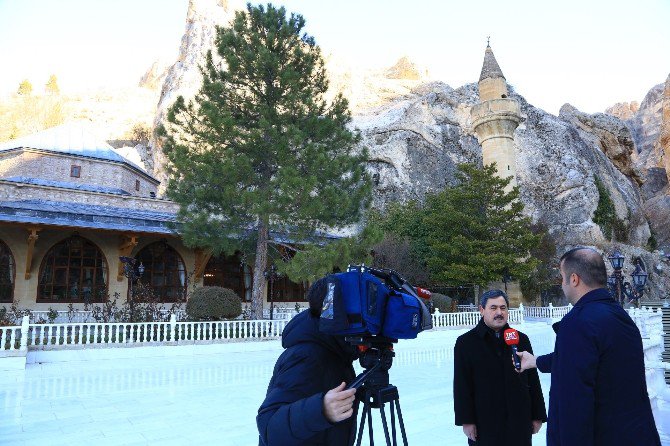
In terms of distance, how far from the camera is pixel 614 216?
3331 cm

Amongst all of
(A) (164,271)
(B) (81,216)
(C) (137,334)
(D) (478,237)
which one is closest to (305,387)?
(C) (137,334)

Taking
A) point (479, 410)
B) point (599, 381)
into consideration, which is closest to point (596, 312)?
point (599, 381)

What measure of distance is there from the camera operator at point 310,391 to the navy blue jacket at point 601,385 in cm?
98

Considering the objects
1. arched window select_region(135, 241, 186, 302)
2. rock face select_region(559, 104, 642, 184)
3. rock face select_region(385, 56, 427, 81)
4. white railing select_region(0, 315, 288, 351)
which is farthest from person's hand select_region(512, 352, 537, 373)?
rock face select_region(385, 56, 427, 81)

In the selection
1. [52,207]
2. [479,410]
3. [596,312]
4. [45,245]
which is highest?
[52,207]

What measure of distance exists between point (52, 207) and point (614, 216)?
35.4m

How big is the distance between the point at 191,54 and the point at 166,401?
45561 millimetres

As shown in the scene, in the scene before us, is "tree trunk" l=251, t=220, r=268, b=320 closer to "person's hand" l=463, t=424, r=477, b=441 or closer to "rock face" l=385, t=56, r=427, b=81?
"person's hand" l=463, t=424, r=477, b=441

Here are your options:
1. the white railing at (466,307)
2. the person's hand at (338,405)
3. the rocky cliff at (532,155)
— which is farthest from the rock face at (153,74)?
the person's hand at (338,405)

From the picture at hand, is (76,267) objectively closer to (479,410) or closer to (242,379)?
(242,379)

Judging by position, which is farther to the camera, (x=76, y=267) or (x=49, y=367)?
(x=76, y=267)

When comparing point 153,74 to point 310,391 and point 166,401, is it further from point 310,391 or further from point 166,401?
point 310,391

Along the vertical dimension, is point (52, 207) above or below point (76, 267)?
above

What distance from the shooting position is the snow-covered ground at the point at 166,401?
183 inches
